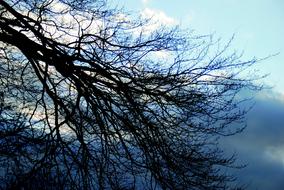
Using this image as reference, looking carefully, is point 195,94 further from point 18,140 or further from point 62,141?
point 18,140

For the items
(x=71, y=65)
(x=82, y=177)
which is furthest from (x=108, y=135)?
(x=71, y=65)

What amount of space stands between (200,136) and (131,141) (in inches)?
42.9

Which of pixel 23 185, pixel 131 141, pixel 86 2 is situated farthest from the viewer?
pixel 86 2

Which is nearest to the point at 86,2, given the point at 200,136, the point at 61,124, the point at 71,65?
the point at 71,65

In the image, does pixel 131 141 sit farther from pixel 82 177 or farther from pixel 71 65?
pixel 71 65

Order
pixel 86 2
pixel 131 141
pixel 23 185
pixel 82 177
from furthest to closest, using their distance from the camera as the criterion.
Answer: pixel 86 2 < pixel 131 141 < pixel 82 177 < pixel 23 185

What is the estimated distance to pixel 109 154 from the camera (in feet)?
24.3

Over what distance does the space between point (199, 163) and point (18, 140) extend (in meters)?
2.88

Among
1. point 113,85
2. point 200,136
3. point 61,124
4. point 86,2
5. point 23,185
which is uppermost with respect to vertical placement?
point 86,2

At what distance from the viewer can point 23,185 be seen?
6418 mm

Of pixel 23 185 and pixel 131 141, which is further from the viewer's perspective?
pixel 131 141

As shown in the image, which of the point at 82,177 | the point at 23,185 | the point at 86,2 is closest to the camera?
the point at 23,185

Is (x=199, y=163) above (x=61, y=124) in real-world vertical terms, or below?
below

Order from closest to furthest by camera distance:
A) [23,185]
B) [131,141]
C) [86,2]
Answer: [23,185], [131,141], [86,2]
